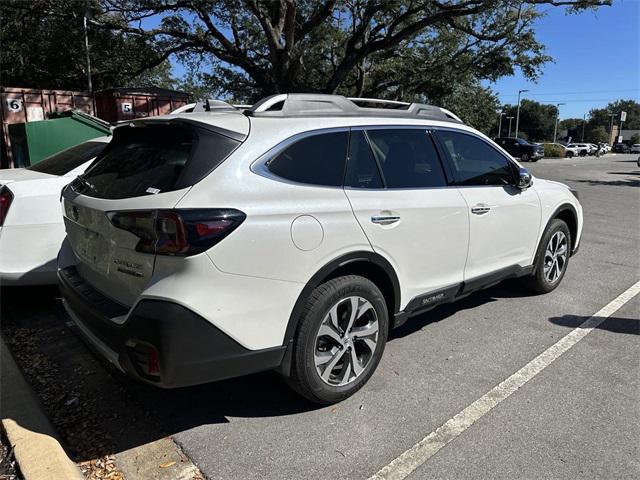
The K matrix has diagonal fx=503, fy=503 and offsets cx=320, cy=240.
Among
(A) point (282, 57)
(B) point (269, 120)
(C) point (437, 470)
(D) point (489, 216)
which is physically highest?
(A) point (282, 57)

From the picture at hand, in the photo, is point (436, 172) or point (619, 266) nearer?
point (436, 172)

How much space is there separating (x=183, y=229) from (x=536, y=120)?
11049 cm

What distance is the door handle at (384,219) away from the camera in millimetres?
3053

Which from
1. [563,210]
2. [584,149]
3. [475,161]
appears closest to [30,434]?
[475,161]

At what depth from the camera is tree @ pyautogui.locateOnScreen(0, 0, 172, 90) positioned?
1767cm

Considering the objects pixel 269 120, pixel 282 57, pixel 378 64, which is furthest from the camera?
pixel 378 64

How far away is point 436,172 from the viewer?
12.0ft

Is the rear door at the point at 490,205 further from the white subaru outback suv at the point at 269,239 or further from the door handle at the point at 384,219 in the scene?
the door handle at the point at 384,219

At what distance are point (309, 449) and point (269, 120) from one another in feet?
5.97

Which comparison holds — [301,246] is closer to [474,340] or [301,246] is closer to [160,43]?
[474,340]

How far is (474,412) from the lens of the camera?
9.83 feet

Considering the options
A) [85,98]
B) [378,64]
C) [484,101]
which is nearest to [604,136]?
[484,101]

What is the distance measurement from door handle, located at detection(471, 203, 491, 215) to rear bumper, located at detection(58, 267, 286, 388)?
195cm

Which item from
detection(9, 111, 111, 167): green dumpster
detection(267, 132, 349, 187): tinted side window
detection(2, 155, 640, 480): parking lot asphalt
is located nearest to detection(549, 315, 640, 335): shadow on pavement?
detection(2, 155, 640, 480): parking lot asphalt
